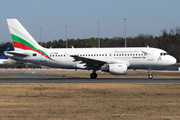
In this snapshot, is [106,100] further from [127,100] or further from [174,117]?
[174,117]

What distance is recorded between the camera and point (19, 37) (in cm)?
3597

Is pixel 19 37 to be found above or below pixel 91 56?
above

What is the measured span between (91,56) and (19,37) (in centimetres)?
995

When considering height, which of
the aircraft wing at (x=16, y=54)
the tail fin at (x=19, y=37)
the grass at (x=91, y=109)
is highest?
the tail fin at (x=19, y=37)

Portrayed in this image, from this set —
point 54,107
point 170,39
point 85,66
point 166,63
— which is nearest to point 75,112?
point 54,107

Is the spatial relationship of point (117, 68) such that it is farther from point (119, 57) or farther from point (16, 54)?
point (16, 54)

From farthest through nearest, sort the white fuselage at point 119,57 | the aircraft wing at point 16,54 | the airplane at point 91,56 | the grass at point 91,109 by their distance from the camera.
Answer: the aircraft wing at point 16,54
the white fuselage at point 119,57
the airplane at point 91,56
the grass at point 91,109

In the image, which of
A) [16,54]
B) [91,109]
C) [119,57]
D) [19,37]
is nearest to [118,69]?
[119,57]

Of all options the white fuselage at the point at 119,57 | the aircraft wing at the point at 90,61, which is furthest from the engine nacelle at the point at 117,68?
the white fuselage at the point at 119,57

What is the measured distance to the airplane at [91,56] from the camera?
1324 inches

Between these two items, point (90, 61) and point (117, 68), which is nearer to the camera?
point (117, 68)

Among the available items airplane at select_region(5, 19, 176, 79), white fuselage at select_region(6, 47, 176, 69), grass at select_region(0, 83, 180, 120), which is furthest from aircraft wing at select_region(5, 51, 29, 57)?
grass at select_region(0, 83, 180, 120)

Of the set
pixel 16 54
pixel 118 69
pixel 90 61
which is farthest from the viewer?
pixel 16 54

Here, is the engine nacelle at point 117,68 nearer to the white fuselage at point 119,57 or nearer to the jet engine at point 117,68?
the jet engine at point 117,68
